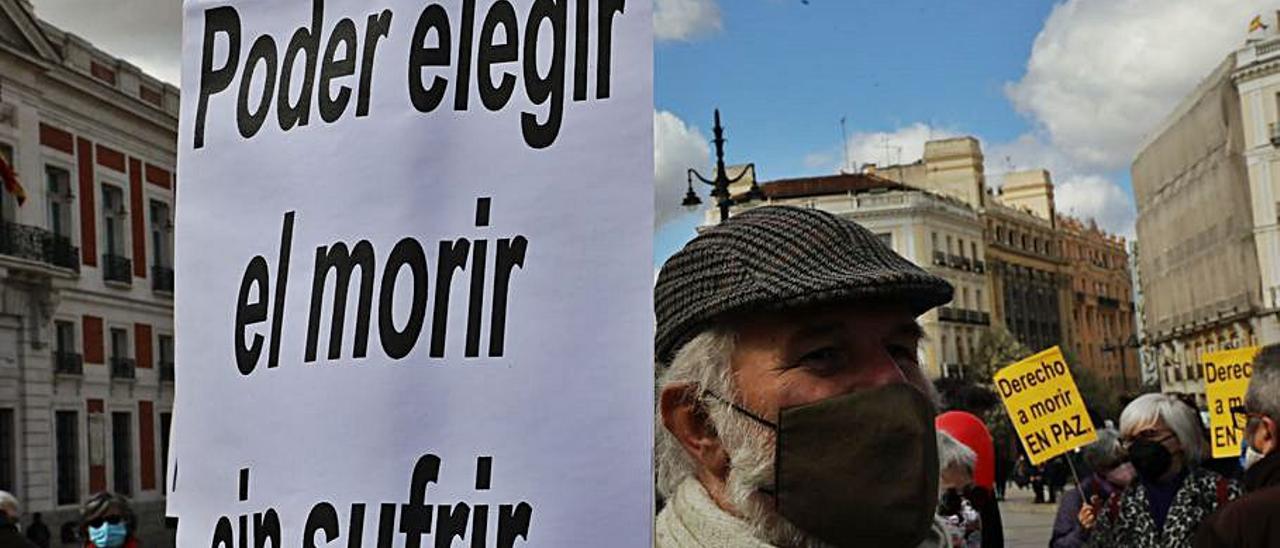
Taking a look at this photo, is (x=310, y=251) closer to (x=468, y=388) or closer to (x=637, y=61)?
(x=468, y=388)

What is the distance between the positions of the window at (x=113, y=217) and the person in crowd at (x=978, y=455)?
28795 mm

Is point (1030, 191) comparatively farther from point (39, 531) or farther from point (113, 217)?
point (39, 531)

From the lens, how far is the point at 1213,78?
49375 mm

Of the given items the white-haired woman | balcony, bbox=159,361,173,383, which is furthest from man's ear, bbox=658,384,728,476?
balcony, bbox=159,361,173,383

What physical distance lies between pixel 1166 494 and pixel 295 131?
12.1 feet

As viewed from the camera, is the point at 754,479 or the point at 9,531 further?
the point at 9,531

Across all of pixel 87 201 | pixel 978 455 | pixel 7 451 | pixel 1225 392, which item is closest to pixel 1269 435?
pixel 978 455

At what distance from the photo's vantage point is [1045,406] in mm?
9133

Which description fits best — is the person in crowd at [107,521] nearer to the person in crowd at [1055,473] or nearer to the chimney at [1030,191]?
the person in crowd at [1055,473]

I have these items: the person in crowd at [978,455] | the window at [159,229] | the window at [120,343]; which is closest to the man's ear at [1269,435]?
the person in crowd at [978,455]

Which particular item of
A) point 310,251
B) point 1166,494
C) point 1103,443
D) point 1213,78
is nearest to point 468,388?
point 310,251

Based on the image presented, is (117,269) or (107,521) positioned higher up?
(117,269)

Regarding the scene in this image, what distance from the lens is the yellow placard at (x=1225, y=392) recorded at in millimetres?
8125

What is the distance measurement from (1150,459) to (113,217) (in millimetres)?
30014
